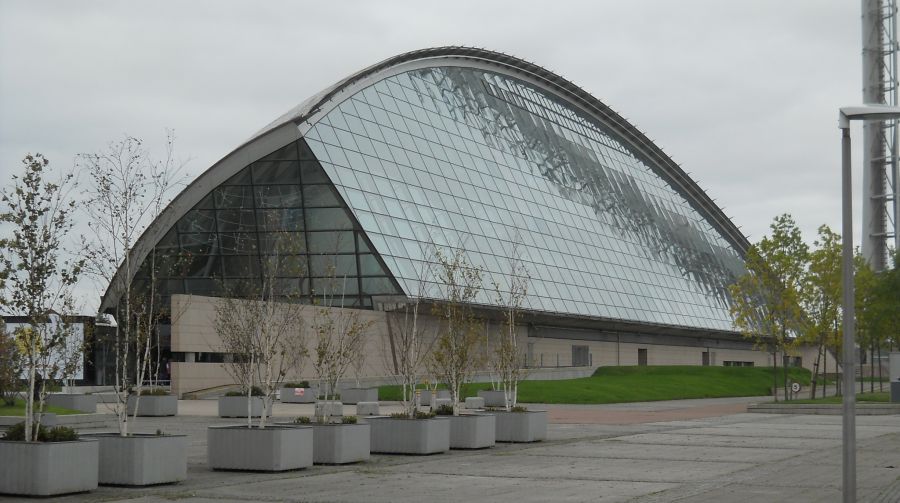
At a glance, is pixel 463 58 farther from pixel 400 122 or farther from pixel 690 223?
pixel 690 223

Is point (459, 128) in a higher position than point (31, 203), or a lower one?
higher

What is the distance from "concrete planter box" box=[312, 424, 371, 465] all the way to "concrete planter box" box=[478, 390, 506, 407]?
922 inches

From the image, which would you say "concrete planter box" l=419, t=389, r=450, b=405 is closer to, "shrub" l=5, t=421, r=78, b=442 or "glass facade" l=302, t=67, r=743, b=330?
"glass facade" l=302, t=67, r=743, b=330

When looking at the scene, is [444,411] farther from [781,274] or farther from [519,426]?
[781,274]

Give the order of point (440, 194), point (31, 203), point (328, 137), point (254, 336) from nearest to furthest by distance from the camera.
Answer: point (31, 203), point (254, 336), point (328, 137), point (440, 194)

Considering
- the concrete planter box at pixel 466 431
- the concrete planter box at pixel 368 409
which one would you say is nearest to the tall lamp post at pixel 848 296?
the concrete planter box at pixel 466 431

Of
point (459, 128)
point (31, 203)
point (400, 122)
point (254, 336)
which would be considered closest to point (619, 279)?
point (459, 128)

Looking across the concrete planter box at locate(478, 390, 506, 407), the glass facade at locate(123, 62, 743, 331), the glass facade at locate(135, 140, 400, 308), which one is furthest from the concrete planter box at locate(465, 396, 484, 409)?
the glass facade at locate(135, 140, 400, 308)

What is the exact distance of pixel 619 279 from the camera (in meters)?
76.1

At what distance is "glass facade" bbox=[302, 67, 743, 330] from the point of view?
56.2 m

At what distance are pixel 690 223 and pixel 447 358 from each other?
232 ft

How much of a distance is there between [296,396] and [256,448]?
91.7 feet

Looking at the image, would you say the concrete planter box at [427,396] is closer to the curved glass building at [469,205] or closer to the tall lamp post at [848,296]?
the curved glass building at [469,205]

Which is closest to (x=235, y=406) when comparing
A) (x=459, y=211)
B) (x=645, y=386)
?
(x=459, y=211)
